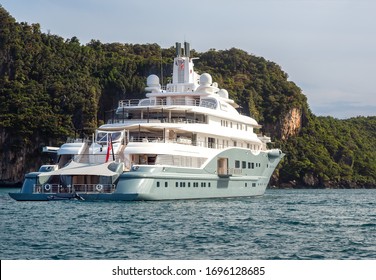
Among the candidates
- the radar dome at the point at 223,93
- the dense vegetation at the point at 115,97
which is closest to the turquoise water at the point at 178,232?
the radar dome at the point at 223,93

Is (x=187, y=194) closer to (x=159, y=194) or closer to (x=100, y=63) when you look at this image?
(x=159, y=194)

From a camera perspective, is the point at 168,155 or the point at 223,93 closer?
the point at 168,155

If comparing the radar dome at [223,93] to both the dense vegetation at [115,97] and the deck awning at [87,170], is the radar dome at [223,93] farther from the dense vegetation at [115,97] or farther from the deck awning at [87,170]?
the dense vegetation at [115,97]

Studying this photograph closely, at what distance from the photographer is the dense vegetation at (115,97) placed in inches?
3661

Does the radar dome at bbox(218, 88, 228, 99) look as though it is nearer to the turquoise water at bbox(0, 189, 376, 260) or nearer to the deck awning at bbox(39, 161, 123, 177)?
the deck awning at bbox(39, 161, 123, 177)

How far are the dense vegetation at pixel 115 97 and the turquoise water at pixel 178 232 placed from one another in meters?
54.4

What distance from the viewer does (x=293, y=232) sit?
86.1 feet

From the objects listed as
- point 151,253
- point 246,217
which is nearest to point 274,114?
point 246,217

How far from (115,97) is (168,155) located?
6688 centimetres

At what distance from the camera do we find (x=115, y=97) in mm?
106312

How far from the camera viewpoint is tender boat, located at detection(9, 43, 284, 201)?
126 ft

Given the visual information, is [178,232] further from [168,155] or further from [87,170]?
[168,155]

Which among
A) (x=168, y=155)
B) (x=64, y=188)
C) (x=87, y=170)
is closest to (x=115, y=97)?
(x=168, y=155)
